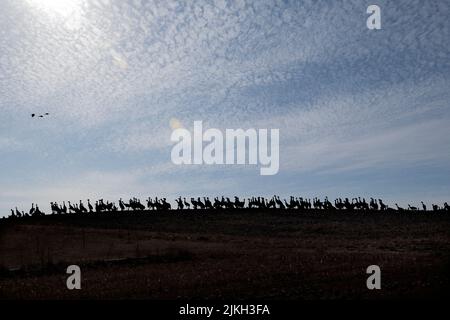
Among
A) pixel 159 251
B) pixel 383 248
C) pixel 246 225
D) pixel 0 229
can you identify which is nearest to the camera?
pixel 159 251

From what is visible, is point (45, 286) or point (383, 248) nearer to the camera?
point (45, 286)

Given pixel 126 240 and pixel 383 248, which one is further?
pixel 126 240

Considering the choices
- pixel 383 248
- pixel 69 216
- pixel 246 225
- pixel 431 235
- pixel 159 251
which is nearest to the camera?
pixel 159 251

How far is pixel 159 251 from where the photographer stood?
2602 cm

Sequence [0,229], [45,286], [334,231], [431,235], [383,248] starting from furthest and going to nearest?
[334,231] → [431,235] → [0,229] → [383,248] → [45,286]

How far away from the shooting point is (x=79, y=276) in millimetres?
18031
